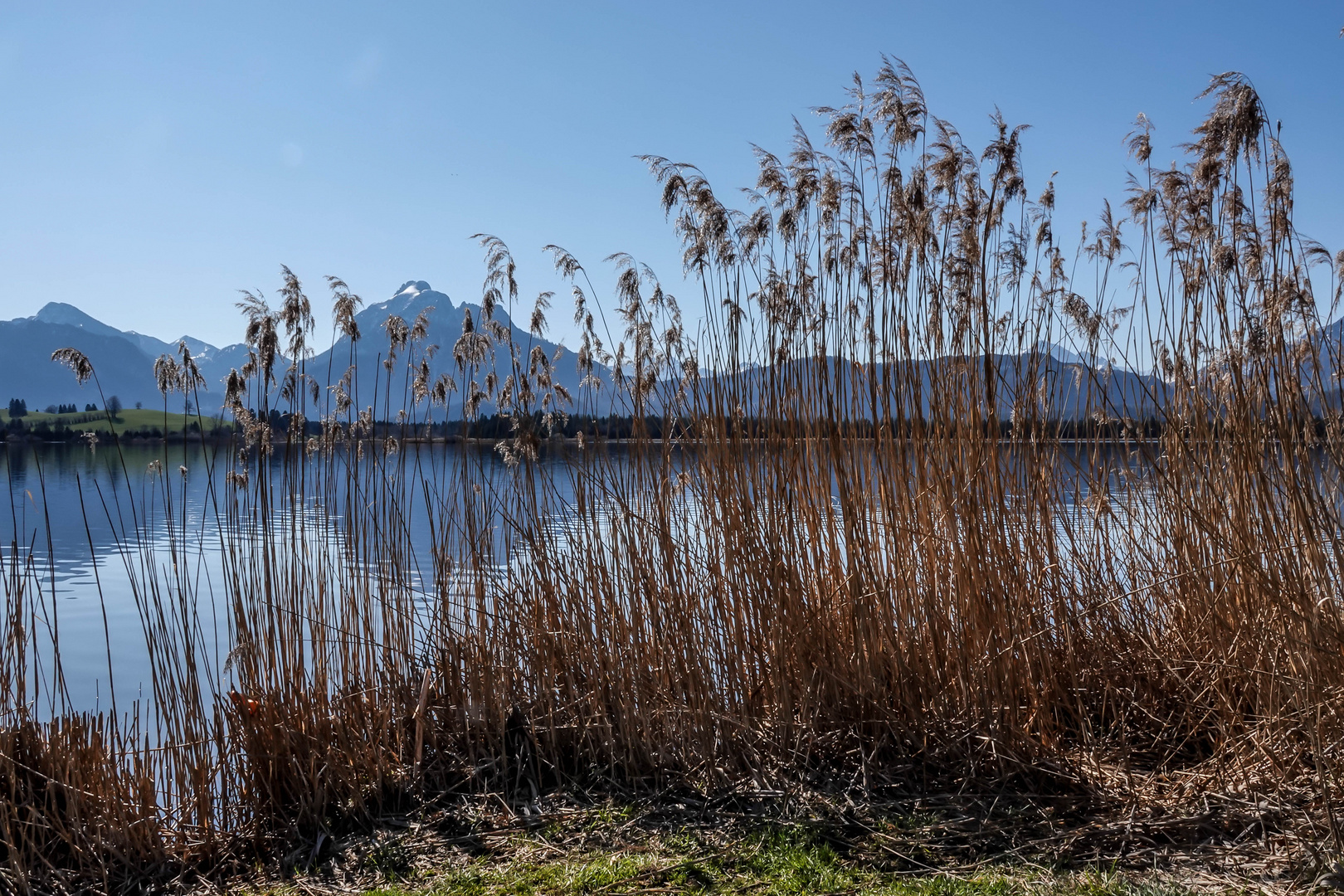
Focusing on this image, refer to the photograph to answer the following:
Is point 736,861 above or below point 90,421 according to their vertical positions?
below

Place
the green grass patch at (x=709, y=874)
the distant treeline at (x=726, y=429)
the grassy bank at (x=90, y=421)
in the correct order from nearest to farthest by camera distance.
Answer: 1. the green grass patch at (x=709, y=874)
2. the distant treeline at (x=726, y=429)
3. the grassy bank at (x=90, y=421)

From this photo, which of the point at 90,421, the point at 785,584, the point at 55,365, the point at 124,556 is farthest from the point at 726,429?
the point at 55,365

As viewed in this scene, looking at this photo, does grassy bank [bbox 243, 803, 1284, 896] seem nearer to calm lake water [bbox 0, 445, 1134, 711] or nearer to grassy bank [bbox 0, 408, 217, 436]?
calm lake water [bbox 0, 445, 1134, 711]

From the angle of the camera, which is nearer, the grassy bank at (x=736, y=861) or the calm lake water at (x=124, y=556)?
the grassy bank at (x=736, y=861)

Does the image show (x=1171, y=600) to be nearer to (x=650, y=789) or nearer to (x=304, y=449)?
(x=650, y=789)

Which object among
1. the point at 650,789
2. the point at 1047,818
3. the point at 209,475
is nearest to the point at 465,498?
the point at 209,475

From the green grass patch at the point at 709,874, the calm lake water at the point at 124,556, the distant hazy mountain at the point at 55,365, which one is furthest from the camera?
the distant hazy mountain at the point at 55,365

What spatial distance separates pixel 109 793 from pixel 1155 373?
366 centimetres

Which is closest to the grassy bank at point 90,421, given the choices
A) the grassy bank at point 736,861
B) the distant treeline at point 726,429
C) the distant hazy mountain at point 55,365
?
the distant treeline at point 726,429

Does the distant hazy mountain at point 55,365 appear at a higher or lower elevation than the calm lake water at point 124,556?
higher

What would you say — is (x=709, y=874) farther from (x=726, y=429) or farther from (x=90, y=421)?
(x=90, y=421)

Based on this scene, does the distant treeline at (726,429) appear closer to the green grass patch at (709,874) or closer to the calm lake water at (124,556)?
the calm lake water at (124,556)

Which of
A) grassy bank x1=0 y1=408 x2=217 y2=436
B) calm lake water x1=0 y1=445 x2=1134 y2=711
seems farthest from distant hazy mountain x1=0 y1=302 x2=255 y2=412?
calm lake water x1=0 y1=445 x2=1134 y2=711

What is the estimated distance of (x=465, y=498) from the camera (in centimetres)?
288
